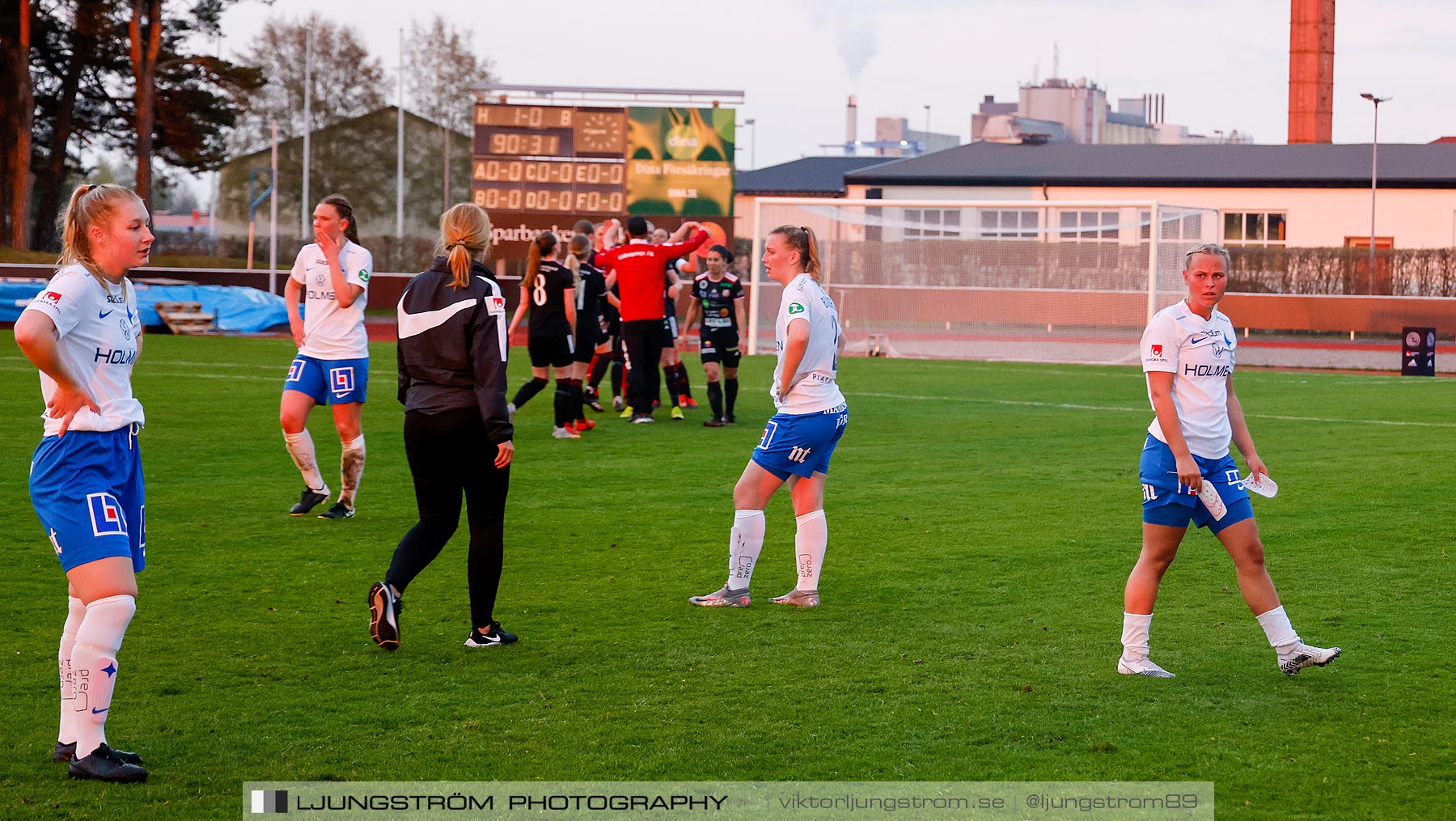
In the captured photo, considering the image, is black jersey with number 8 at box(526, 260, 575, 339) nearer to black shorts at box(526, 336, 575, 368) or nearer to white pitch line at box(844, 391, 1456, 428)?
black shorts at box(526, 336, 575, 368)

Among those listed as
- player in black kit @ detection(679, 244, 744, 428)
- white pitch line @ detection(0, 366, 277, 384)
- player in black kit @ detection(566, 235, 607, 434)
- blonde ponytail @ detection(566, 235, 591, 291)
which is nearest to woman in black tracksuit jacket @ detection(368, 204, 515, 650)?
player in black kit @ detection(566, 235, 607, 434)

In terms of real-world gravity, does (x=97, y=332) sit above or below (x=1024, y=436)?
above

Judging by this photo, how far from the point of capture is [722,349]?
15.1m

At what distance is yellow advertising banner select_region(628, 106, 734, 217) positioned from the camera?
33156 mm

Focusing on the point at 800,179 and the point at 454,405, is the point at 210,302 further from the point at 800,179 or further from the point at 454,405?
the point at 800,179

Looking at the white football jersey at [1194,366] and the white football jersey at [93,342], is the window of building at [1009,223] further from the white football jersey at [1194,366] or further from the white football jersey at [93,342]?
the white football jersey at [93,342]

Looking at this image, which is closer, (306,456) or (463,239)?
(463,239)

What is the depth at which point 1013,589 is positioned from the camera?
7164 millimetres

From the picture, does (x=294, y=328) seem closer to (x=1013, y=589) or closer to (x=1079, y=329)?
(x=1013, y=589)

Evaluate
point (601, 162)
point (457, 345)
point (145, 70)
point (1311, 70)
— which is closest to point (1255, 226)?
point (1311, 70)

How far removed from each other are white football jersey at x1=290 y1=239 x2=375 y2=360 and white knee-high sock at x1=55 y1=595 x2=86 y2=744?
4.56 m

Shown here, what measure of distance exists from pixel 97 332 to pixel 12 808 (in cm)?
142

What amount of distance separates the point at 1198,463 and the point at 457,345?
2909mm

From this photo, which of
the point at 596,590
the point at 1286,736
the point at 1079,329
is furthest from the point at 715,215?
the point at 1286,736
